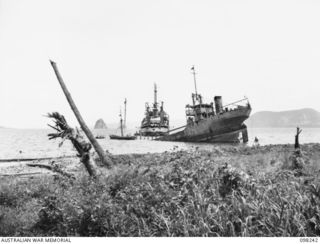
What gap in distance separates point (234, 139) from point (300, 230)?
148 feet

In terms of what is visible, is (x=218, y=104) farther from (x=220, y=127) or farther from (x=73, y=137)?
(x=73, y=137)

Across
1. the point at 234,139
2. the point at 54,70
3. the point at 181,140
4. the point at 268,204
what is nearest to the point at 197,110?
the point at 181,140

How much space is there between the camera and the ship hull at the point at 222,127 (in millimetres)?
44375

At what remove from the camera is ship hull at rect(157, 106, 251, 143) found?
4438 cm

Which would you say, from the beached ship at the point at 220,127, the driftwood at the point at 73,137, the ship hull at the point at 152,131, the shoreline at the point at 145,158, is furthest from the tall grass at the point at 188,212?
the ship hull at the point at 152,131

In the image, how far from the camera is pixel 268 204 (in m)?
4.66

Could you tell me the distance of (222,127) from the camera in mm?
45719

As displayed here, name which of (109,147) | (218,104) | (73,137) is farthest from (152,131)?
(73,137)

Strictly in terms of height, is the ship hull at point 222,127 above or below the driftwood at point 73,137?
above

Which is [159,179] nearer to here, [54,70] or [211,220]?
[211,220]

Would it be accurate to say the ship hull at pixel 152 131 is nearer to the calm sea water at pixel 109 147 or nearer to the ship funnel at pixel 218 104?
the calm sea water at pixel 109 147

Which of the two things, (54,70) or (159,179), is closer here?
(159,179)

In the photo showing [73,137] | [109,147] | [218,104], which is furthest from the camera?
[218,104]

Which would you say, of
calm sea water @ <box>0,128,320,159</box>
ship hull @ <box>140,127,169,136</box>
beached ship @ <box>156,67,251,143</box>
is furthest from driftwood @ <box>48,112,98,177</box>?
ship hull @ <box>140,127,169,136</box>
